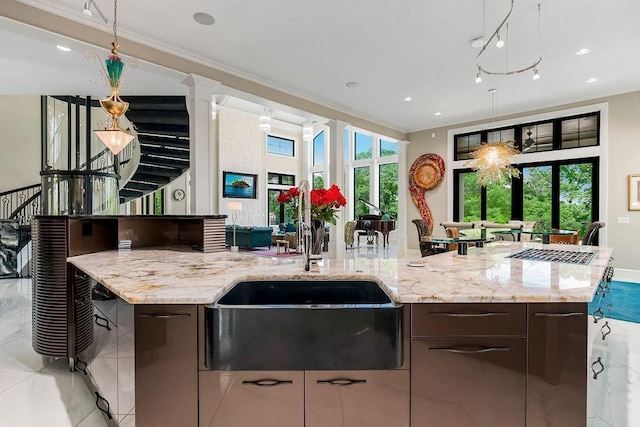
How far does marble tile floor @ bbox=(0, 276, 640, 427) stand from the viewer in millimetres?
1996

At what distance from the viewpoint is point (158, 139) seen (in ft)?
23.3

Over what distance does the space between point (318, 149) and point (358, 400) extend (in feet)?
38.4

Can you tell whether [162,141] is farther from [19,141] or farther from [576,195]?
[576,195]

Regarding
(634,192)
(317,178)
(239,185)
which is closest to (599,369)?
(634,192)

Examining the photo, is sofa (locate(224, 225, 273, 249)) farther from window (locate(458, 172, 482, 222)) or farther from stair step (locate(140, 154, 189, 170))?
window (locate(458, 172, 482, 222))

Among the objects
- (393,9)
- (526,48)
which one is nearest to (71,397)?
(393,9)

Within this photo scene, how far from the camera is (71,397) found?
226cm

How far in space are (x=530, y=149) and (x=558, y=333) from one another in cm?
759

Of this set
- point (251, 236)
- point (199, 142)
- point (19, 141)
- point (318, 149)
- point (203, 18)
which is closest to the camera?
point (203, 18)

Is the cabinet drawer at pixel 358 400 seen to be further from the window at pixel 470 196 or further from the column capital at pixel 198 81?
the window at pixel 470 196

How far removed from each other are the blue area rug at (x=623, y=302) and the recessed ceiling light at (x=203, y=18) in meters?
5.01

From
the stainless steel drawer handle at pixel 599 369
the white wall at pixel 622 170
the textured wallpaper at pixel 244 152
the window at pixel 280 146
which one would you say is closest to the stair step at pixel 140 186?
the textured wallpaper at pixel 244 152

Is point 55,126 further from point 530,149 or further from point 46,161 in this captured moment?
point 530,149

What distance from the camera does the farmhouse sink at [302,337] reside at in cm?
122
